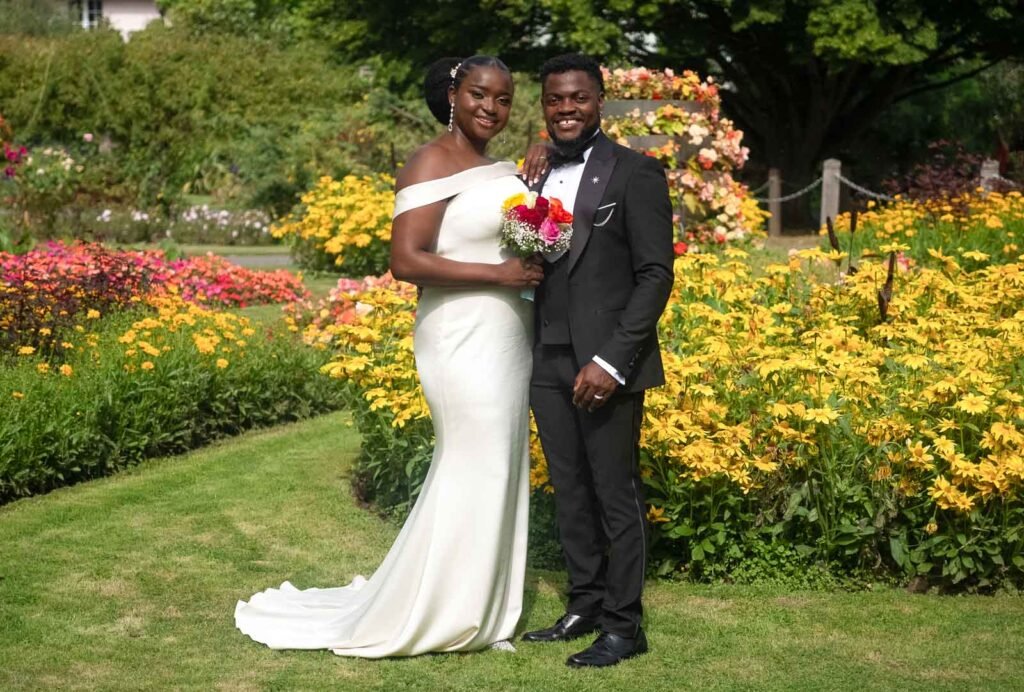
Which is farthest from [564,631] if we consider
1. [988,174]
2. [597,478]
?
[988,174]

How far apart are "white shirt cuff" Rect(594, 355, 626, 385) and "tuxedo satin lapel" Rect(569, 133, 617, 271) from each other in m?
0.33

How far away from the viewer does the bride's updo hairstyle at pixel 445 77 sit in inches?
172

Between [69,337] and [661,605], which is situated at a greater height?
[69,337]

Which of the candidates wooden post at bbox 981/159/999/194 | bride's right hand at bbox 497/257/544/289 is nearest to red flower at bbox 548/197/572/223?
bride's right hand at bbox 497/257/544/289

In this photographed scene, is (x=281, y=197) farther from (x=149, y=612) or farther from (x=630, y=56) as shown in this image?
(x=149, y=612)

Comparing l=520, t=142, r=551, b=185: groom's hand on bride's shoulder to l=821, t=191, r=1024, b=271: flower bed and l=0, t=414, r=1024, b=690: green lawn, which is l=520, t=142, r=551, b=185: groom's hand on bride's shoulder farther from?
l=821, t=191, r=1024, b=271: flower bed

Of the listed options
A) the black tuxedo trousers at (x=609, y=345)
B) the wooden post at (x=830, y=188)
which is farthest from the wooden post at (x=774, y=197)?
the black tuxedo trousers at (x=609, y=345)

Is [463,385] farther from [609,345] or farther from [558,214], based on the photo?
[558,214]

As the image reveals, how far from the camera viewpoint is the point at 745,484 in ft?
17.3

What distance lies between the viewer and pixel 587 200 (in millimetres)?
4410

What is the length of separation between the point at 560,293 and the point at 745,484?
50.1 inches

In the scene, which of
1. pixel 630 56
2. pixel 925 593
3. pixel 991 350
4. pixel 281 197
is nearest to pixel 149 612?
pixel 925 593

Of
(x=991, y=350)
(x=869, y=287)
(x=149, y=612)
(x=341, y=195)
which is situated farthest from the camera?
(x=341, y=195)

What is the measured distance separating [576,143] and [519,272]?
453mm
